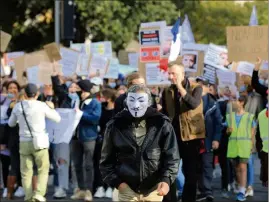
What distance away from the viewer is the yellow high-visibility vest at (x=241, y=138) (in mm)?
13258

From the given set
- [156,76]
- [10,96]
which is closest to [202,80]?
[156,76]

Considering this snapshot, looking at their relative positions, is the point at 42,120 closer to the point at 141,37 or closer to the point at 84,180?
the point at 84,180

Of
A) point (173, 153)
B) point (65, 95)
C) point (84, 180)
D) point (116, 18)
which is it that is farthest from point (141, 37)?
point (116, 18)

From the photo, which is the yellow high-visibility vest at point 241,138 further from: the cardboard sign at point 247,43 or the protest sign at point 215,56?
the cardboard sign at point 247,43

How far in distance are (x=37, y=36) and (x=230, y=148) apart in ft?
80.3

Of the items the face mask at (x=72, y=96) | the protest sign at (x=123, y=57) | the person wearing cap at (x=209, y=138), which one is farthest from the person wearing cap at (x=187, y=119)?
the protest sign at (x=123, y=57)

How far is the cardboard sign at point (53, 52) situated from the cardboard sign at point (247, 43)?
4154mm

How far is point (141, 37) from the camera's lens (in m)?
13.5

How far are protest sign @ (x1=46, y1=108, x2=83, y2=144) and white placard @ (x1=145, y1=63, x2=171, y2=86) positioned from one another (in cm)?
113

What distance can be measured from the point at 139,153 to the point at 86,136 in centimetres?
562

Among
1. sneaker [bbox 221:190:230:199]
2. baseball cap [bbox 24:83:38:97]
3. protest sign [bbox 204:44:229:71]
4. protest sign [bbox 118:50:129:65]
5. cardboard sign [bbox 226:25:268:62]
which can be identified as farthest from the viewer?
protest sign [bbox 118:50:129:65]

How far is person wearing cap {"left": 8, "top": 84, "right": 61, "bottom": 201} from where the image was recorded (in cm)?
1205

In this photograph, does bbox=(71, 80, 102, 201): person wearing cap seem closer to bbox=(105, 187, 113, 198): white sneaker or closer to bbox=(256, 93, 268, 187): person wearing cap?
bbox=(105, 187, 113, 198): white sneaker

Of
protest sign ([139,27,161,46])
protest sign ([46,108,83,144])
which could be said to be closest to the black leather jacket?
protest sign ([46,108,83,144])
